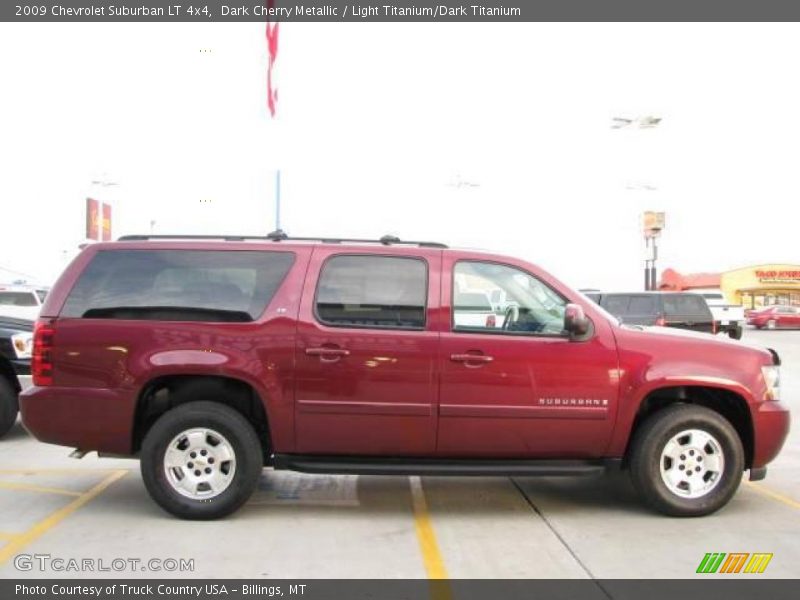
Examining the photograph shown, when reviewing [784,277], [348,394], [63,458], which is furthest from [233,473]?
[784,277]

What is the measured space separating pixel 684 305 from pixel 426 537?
14.8 m

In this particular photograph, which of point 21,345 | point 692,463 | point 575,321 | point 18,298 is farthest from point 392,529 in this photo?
point 18,298

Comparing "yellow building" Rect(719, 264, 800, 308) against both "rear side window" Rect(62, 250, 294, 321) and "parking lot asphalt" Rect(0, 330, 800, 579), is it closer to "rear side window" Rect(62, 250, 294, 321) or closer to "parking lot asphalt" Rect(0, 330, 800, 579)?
"parking lot asphalt" Rect(0, 330, 800, 579)

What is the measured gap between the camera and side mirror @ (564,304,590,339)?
507 centimetres

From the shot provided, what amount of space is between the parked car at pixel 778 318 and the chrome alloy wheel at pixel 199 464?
3982 cm

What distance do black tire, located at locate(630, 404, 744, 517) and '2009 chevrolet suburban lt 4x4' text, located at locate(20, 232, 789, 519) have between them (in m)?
0.01

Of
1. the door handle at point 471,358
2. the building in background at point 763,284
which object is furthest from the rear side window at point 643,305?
the building in background at point 763,284

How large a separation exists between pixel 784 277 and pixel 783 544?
6081 centimetres

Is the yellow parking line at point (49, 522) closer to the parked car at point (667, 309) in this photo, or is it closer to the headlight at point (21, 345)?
the headlight at point (21, 345)

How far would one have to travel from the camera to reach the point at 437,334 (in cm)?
518

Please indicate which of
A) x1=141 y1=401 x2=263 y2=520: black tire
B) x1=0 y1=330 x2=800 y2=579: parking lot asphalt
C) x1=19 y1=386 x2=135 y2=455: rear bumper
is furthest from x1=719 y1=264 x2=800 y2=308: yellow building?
x1=19 y1=386 x2=135 y2=455: rear bumper

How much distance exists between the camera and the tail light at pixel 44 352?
5215mm

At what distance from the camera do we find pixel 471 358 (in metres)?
5.14
